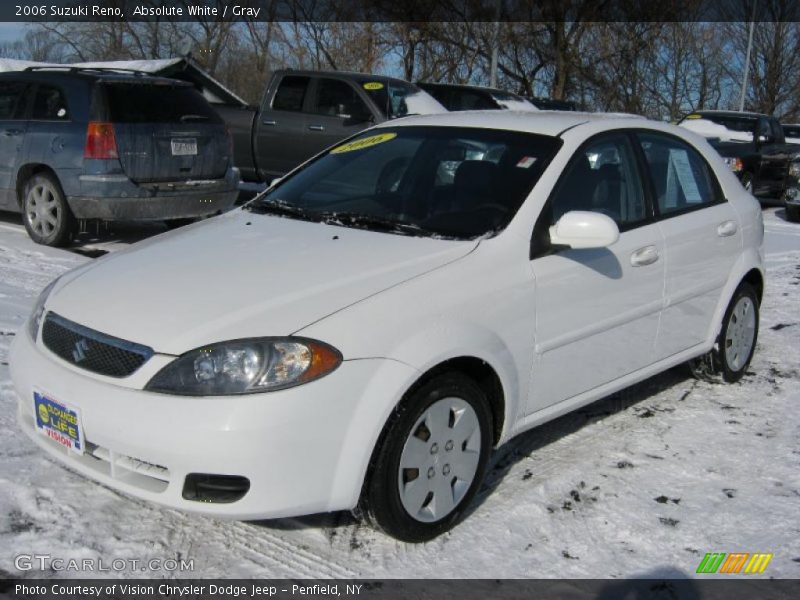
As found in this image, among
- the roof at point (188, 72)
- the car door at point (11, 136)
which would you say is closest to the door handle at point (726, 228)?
the car door at point (11, 136)

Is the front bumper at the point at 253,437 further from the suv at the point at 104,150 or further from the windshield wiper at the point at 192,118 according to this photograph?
the windshield wiper at the point at 192,118

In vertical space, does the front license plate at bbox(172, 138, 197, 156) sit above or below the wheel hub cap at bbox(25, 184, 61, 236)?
above

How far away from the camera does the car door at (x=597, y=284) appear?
3617mm

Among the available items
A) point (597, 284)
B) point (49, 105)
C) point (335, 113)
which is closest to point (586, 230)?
point (597, 284)

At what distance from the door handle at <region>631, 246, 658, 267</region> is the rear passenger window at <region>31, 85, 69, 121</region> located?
5710mm

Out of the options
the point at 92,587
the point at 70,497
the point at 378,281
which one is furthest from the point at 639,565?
the point at 70,497

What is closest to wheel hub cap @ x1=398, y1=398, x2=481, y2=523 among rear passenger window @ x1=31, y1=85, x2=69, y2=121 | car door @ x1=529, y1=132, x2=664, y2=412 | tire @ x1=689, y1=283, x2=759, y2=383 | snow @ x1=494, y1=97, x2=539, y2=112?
car door @ x1=529, y1=132, x2=664, y2=412

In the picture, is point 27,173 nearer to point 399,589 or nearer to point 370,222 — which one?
point 370,222

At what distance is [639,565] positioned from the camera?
3.19 metres

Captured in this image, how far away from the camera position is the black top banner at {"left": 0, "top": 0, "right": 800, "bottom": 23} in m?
26.4

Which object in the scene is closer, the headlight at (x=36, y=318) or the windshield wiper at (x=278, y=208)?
the headlight at (x=36, y=318)

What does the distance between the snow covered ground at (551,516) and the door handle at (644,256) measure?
875 mm

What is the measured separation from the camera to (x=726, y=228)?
190 inches

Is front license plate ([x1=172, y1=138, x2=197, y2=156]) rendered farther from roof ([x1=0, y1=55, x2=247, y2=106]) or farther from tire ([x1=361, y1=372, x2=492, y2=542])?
roof ([x1=0, y1=55, x2=247, y2=106])
